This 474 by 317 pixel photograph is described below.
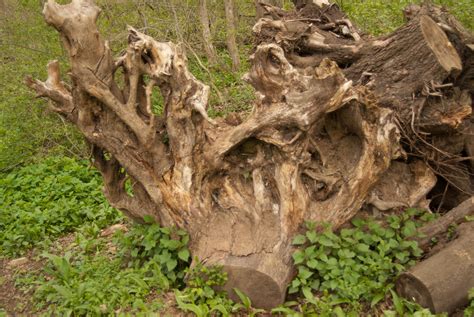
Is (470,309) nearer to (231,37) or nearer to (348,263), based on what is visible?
(348,263)

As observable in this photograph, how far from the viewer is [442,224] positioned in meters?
5.00

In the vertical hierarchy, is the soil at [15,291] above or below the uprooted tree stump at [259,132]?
below

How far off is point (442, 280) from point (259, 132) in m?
2.11

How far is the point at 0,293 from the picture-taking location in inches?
222

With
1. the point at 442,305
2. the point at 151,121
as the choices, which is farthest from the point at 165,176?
the point at 442,305

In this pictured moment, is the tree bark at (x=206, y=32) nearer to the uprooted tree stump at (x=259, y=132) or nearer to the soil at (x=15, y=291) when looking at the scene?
the uprooted tree stump at (x=259, y=132)

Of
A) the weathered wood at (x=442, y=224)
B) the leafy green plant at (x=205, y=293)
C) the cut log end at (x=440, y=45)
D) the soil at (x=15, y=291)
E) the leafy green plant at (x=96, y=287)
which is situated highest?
the cut log end at (x=440, y=45)

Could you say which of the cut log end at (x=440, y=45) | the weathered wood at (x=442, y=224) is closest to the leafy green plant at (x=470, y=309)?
the weathered wood at (x=442, y=224)

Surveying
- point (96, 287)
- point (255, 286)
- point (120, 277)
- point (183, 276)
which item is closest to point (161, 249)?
point (183, 276)

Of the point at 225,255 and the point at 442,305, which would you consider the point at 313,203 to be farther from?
the point at 442,305

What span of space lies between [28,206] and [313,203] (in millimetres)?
4695

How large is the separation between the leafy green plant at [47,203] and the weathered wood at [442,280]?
4235 millimetres

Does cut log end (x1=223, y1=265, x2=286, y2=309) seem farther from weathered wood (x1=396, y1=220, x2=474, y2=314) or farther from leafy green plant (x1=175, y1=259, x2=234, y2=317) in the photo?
weathered wood (x1=396, y1=220, x2=474, y2=314)

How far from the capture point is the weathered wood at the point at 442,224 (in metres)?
4.94
